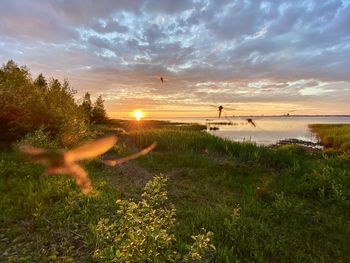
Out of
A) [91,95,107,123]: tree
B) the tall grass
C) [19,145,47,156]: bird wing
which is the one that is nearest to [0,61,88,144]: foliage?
[19,145,47,156]: bird wing

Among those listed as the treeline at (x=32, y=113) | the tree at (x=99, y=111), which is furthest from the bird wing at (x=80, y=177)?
the tree at (x=99, y=111)

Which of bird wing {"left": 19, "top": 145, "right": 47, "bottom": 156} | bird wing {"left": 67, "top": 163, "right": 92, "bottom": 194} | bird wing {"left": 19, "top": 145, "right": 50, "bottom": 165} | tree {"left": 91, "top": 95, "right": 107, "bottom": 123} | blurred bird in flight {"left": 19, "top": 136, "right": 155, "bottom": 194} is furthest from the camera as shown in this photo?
tree {"left": 91, "top": 95, "right": 107, "bottom": 123}

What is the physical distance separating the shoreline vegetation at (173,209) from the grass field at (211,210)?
0.03 meters

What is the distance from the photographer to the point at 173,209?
6766 mm

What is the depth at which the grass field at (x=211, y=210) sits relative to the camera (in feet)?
24.5

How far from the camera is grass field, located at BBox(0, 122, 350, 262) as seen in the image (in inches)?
294

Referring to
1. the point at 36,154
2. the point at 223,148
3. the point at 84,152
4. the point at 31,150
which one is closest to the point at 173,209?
the point at 36,154

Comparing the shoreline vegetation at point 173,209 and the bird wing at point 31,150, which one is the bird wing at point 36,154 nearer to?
the bird wing at point 31,150

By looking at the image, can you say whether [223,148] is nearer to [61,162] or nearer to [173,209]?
[61,162]

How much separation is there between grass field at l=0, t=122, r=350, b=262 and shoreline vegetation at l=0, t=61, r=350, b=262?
32 mm

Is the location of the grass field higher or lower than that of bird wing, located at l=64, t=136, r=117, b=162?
lower

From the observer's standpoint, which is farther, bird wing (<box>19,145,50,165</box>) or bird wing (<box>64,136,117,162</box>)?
bird wing (<box>64,136,117,162</box>)

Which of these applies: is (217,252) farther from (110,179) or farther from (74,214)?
(110,179)

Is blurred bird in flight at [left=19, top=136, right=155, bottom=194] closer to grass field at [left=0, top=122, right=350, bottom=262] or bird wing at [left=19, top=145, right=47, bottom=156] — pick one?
bird wing at [left=19, top=145, right=47, bottom=156]
